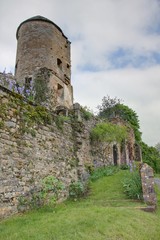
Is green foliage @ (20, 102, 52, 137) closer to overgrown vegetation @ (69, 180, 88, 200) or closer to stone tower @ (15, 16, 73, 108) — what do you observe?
overgrown vegetation @ (69, 180, 88, 200)

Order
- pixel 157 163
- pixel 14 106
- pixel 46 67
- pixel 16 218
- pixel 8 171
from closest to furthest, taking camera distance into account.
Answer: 1. pixel 16 218
2. pixel 8 171
3. pixel 14 106
4. pixel 46 67
5. pixel 157 163

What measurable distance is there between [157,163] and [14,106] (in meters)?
21.3

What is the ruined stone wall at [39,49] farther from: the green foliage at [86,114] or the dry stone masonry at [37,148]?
the green foliage at [86,114]

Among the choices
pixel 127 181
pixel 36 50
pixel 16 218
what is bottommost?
pixel 16 218

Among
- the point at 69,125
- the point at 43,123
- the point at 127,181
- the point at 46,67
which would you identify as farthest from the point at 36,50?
the point at 127,181

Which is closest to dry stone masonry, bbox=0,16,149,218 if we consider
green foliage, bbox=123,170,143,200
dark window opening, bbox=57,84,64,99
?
green foliage, bbox=123,170,143,200

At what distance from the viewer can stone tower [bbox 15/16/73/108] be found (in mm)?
19016

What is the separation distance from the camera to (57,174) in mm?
8242

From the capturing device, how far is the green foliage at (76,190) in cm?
873

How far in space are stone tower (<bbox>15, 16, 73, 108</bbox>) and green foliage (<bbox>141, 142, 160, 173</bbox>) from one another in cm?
1085

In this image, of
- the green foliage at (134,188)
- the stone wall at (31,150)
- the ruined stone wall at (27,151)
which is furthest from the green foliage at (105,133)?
the green foliage at (134,188)

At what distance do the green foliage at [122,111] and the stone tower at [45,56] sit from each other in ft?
23.5

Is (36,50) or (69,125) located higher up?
(36,50)

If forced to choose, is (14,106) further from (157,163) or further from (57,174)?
(157,163)
